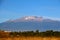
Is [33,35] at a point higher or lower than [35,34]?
lower

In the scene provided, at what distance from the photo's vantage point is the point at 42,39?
131 feet

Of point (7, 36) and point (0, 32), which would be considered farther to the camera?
point (0, 32)

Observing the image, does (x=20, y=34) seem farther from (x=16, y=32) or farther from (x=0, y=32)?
(x=0, y=32)

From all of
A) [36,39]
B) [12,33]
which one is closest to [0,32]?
[12,33]

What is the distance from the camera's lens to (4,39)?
40375mm

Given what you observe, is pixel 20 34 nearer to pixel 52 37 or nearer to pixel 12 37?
pixel 12 37

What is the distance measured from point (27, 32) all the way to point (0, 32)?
18.0ft

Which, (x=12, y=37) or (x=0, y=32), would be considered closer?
(x=12, y=37)

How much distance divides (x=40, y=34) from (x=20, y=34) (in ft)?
11.5

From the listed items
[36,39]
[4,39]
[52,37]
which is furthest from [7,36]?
[52,37]

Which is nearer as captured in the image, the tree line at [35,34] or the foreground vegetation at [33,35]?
the foreground vegetation at [33,35]

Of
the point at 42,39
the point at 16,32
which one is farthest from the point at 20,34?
the point at 42,39

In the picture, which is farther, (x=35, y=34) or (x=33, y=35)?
(x=35, y=34)

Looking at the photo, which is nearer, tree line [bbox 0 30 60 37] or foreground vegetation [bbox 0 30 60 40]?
foreground vegetation [bbox 0 30 60 40]
